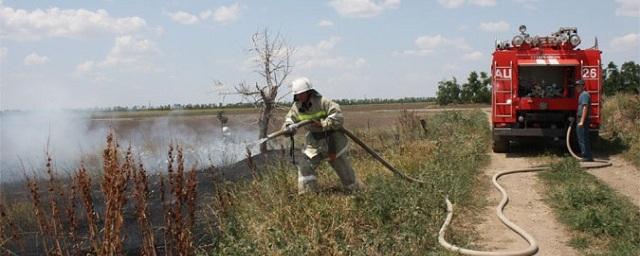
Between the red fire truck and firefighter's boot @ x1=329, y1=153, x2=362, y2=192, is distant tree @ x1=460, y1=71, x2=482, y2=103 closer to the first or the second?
the red fire truck

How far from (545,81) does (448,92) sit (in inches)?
1737

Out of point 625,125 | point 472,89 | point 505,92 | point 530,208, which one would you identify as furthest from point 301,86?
point 472,89

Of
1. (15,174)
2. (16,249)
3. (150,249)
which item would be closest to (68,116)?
(15,174)

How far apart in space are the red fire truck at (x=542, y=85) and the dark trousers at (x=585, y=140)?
28.9 inches

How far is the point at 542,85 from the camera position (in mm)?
13031

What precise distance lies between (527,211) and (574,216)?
35.5 inches

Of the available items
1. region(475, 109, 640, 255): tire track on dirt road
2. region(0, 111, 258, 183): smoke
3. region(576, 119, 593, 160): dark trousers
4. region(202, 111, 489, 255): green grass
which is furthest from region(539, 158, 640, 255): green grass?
region(0, 111, 258, 183): smoke

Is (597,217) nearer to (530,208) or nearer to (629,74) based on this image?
(530,208)

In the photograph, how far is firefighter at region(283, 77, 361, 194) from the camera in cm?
722

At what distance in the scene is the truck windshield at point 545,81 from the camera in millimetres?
12781

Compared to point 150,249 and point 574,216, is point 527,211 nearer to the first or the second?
point 574,216

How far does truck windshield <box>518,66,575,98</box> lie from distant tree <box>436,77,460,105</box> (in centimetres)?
4301

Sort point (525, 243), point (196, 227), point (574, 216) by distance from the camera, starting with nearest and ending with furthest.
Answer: point (525, 243) → point (574, 216) → point (196, 227)

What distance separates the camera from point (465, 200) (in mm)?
7883
